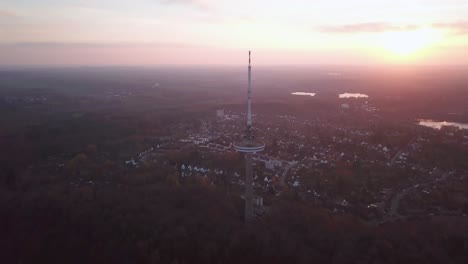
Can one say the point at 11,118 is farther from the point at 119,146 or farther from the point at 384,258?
the point at 384,258

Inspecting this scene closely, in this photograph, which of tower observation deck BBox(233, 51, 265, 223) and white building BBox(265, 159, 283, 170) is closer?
tower observation deck BBox(233, 51, 265, 223)

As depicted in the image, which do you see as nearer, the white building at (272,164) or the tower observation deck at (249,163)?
the tower observation deck at (249,163)

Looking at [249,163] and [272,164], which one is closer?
[249,163]

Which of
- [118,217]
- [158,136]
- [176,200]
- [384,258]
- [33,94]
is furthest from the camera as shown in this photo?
[33,94]

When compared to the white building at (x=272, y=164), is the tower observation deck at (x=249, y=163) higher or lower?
higher

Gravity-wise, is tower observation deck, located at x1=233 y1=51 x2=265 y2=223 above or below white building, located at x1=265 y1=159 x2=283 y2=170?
above

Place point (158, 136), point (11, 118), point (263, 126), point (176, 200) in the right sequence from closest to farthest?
point (176, 200), point (158, 136), point (263, 126), point (11, 118)

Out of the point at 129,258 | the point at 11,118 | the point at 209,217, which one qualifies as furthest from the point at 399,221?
the point at 11,118

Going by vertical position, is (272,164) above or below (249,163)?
below

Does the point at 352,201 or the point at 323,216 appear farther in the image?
the point at 352,201
